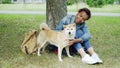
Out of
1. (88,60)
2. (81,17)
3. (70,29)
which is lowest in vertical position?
(88,60)

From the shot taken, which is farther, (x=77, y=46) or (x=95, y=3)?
(x=95, y=3)

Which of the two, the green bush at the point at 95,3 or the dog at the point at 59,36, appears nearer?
the dog at the point at 59,36

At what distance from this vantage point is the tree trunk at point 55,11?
787 cm

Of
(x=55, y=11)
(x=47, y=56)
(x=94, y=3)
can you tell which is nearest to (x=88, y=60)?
(x=47, y=56)

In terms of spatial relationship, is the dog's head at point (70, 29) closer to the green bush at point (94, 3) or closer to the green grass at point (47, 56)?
the green grass at point (47, 56)

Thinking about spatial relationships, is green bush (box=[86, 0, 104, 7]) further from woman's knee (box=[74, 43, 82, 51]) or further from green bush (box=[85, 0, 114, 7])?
woman's knee (box=[74, 43, 82, 51])

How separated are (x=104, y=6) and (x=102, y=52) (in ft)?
68.8

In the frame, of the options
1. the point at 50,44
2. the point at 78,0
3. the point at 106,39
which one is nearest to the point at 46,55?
the point at 50,44

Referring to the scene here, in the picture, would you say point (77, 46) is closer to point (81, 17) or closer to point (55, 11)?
Result: point (81, 17)

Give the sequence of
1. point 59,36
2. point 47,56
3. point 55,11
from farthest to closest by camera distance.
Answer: point 55,11, point 47,56, point 59,36

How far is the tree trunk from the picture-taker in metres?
7.87

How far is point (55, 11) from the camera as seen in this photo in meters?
7.90

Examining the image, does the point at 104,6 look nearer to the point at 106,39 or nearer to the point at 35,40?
the point at 106,39

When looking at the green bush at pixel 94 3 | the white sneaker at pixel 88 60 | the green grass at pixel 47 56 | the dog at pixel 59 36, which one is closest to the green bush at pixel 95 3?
the green bush at pixel 94 3
